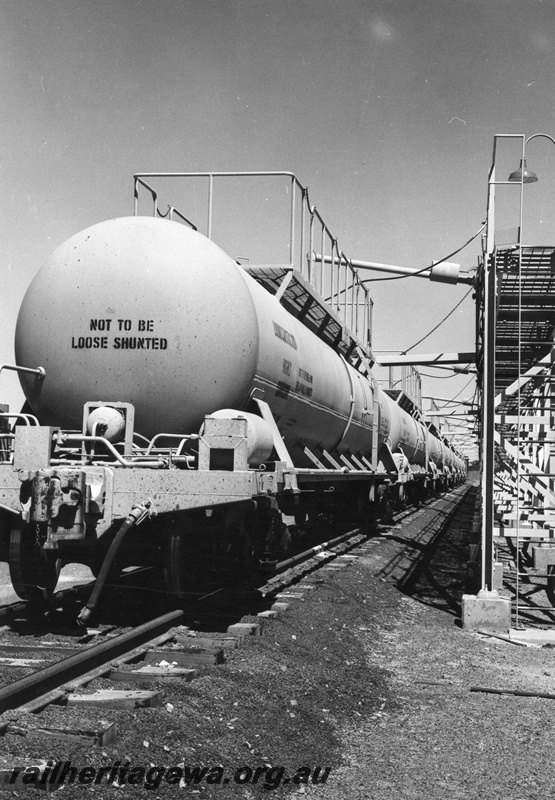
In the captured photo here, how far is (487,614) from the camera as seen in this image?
830cm

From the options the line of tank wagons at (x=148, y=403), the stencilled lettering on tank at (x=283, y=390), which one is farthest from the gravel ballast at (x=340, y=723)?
the stencilled lettering on tank at (x=283, y=390)

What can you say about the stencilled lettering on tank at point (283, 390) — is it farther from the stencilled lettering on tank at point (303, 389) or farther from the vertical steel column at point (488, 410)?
the vertical steel column at point (488, 410)

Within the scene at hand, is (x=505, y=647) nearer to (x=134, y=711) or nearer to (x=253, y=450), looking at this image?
(x=253, y=450)

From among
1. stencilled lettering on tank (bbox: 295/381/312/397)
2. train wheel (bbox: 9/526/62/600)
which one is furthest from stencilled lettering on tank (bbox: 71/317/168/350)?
stencilled lettering on tank (bbox: 295/381/312/397)

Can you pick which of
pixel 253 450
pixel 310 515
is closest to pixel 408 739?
pixel 253 450

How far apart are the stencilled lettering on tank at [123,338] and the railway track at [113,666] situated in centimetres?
234

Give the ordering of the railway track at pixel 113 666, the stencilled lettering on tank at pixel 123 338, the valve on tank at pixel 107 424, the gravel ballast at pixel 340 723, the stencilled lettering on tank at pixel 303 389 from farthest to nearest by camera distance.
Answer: the stencilled lettering on tank at pixel 303 389 → the stencilled lettering on tank at pixel 123 338 → the valve on tank at pixel 107 424 → the railway track at pixel 113 666 → the gravel ballast at pixel 340 723

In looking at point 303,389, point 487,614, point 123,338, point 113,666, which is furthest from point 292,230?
point 113,666

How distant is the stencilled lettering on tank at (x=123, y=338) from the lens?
7.04 metres

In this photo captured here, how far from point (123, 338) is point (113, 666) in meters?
2.77

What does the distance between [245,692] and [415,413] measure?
82.8 feet

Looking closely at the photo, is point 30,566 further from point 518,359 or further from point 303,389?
point 518,359

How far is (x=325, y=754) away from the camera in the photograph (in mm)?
4516

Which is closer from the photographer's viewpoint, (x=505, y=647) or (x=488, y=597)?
(x=505, y=647)
